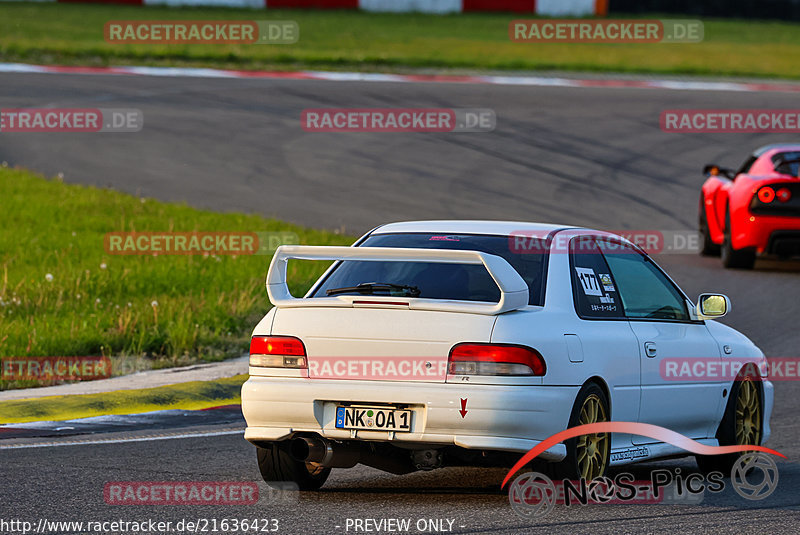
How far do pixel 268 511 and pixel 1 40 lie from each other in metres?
26.8

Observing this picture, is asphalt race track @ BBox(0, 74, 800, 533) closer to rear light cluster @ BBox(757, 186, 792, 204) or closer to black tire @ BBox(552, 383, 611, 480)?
black tire @ BBox(552, 383, 611, 480)

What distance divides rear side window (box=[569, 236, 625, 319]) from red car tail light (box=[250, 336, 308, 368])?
4.50 ft

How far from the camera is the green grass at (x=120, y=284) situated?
11.8 metres

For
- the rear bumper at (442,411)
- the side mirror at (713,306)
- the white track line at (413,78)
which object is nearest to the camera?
the rear bumper at (442,411)

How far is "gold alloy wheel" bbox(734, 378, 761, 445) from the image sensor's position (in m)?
8.34

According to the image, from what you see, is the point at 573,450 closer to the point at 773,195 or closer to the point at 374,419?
the point at 374,419

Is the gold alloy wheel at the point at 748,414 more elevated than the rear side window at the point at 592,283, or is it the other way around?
the rear side window at the point at 592,283

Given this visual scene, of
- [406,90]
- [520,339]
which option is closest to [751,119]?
[406,90]

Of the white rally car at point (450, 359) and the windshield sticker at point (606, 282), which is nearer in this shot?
the white rally car at point (450, 359)

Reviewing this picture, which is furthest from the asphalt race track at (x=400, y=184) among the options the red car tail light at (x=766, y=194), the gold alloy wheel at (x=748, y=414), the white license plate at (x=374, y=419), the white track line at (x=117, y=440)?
the red car tail light at (x=766, y=194)

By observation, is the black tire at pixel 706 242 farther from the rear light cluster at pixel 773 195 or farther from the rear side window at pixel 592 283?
the rear side window at pixel 592 283

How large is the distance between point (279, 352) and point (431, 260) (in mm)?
885

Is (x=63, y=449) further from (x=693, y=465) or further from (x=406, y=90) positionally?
(x=406, y=90)

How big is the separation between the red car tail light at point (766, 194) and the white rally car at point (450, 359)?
28.6 ft
